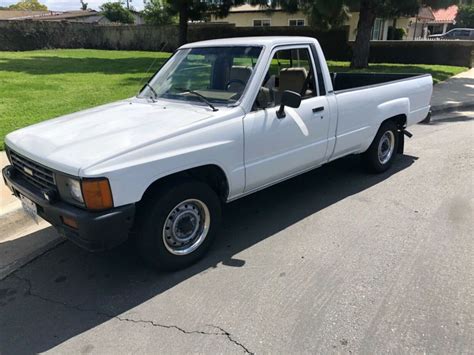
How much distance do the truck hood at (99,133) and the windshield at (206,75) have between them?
0.23 meters

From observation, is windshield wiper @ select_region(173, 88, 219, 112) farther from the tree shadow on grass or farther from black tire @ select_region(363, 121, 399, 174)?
the tree shadow on grass

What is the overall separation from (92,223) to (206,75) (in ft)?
6.85

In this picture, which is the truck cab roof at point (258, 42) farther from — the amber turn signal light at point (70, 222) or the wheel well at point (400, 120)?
the amber turn signal light at point (70, 222)

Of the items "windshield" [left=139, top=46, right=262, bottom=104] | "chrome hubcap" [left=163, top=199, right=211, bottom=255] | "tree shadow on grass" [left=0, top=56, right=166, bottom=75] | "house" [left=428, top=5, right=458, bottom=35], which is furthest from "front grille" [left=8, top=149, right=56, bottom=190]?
"house" [left=428, top=5, right=458, bottom=35]

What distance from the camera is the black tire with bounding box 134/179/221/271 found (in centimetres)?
329

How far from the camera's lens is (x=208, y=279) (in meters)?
3.52

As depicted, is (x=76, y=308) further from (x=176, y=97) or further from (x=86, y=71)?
(x=86, y=71)

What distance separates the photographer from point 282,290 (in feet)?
10.9

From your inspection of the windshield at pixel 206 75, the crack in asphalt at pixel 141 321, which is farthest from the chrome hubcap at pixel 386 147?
the crack in asphalt at pixel 141 321

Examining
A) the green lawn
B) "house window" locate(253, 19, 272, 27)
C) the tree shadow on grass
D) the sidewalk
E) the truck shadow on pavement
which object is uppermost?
"house window" locate(253, 19, 272, 27)

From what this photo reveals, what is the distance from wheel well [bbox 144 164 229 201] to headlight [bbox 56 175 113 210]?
1.43 ft

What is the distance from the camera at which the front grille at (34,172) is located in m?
3.25

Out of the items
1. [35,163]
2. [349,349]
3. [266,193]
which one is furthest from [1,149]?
[349,349]

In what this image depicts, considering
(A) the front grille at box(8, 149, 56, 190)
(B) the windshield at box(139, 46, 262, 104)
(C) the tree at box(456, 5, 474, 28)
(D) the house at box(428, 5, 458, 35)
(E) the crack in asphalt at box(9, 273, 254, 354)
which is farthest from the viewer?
(D) the house at box(428, 5, 458, 35)
